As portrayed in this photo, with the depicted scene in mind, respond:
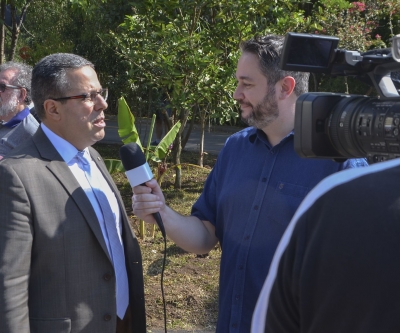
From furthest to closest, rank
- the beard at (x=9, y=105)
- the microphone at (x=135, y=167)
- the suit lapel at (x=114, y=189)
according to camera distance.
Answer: the beard at (x=9, y=105), the suit lapel at (x=114, y=189), the microphone at (x=135, y=167)

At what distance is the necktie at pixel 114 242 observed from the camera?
2.67 metres

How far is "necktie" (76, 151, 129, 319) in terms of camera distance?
8.75 feet

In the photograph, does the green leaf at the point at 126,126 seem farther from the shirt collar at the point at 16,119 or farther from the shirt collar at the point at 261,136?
the shirt collar at the point at 261,136

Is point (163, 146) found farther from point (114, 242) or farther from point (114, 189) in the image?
point (114, 242)

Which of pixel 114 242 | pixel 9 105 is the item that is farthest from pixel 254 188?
pixel 9 105

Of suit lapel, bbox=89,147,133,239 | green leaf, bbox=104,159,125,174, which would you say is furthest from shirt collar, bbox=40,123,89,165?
green leaf, bbox=104,159,125,174

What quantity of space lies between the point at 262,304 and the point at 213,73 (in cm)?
671

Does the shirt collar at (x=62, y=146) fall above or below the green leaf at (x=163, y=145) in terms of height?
above

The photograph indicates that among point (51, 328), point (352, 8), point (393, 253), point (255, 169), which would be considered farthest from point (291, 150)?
point (352, 8)

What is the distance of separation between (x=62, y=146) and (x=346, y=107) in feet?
5.07

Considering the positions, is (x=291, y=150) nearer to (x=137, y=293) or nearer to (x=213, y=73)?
(x=137, y=293)

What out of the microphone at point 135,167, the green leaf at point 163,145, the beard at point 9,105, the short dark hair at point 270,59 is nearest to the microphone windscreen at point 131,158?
the microphone at point 135,167

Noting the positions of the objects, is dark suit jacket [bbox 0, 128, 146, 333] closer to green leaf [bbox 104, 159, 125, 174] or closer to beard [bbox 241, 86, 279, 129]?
beard [bbox 241, 86, 279, 129]

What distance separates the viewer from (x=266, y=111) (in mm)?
2547
